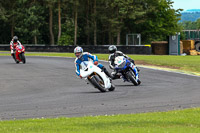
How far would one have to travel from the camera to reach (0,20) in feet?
242

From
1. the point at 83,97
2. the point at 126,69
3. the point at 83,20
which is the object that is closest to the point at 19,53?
the point at 126,69

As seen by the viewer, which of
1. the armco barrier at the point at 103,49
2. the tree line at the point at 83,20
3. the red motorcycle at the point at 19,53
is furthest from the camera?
the tree line at the point at 83,20

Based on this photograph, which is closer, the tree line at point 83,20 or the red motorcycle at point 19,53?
the red motorcycle at point 19,53

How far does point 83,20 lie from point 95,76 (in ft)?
215

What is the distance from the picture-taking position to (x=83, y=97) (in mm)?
13906

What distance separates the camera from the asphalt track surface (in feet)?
36.6

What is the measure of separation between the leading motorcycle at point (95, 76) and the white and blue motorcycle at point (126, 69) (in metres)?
1.65

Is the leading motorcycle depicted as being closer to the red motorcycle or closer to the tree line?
the red motorcycle

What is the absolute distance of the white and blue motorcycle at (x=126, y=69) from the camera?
55.3 feet

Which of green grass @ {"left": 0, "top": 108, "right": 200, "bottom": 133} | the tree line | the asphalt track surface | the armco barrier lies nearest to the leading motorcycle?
the asphalt track surface

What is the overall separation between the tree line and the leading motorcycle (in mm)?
53341

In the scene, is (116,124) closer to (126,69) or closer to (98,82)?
(98,82)

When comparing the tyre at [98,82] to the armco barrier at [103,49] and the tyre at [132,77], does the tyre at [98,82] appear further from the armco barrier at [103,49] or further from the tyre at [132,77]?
the armco barrier at [103,49]

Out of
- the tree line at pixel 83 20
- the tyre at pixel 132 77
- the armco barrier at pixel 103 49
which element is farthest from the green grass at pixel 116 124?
the tree line at pixel 83 20
